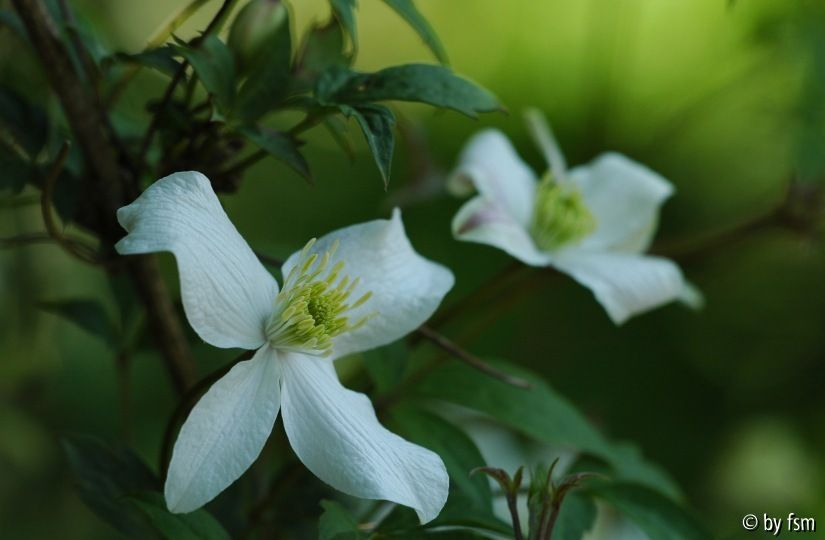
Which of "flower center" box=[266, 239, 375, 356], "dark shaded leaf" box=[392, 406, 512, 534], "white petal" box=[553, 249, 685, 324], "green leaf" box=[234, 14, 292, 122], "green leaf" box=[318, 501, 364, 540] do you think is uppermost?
"green leaf" box=[234, 14, 292, 122]

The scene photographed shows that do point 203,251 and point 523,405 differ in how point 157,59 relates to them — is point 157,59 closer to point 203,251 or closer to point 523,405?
point 203,251

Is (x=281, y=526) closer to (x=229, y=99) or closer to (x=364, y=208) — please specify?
(x=229, y=99)

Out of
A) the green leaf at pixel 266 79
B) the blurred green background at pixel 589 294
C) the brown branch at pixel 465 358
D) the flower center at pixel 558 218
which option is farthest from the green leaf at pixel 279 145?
the blurred green background at pixel 589 294

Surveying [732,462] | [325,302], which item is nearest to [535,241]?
[325,302]

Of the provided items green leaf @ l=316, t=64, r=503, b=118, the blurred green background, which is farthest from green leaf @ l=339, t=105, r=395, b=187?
the blurred green background

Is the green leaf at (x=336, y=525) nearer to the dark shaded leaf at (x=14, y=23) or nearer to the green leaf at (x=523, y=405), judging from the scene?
the green leaf at (x=523, y=405)

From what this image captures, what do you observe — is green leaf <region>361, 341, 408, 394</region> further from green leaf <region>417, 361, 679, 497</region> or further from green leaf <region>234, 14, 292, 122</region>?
green leaf <region>234, 14, 292, 122</region>

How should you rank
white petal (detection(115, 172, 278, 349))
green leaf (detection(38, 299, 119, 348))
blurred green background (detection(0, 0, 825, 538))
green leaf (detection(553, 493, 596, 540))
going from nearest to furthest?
white petal (detection(115, 172, 278, 349)) → green leaf (detection(553, 493, 596, 540)) → green leaf (detection(38, 299, 119, 348)) → blurred green background (detection(0, 0, 825, 538))

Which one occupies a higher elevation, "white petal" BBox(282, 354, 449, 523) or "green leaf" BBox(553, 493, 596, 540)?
"white petal" BBox(282, 354, 449, 523)
